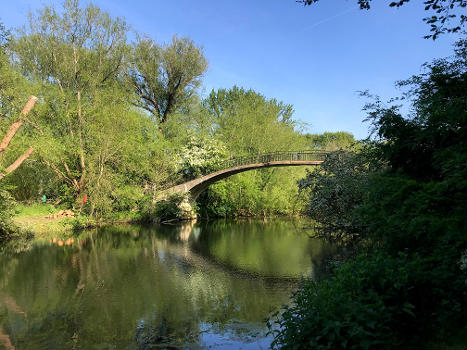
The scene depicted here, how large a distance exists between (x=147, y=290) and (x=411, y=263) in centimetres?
706

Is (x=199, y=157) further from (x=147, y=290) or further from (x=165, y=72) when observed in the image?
(x=147, y=290)

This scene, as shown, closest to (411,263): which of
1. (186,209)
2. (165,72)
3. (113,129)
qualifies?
(113,129)

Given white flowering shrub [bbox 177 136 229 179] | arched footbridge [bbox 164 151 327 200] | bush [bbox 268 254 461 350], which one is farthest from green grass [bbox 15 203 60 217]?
bush [bbox 268 254 461 350]

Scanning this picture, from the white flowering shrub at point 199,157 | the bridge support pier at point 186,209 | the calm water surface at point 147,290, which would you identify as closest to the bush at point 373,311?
the calm water surface at point 147,290

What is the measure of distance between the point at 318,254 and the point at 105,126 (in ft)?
49.6

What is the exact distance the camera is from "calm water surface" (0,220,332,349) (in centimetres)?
688

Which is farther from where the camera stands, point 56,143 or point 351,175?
point 56,143

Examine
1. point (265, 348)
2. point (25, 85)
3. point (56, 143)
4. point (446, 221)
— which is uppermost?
point (25, 85)

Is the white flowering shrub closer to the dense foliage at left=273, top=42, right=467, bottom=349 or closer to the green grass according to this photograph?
the green grass

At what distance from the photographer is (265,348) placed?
6.25 meters

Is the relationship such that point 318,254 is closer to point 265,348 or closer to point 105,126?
point 265,348

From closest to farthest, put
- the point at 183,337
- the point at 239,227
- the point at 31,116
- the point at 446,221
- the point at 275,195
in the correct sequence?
the point at 446,221
the point at 183,337
the point at 31,116
the point at 239,227
the point at 275,195

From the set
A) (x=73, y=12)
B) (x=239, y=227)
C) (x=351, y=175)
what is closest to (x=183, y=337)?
(x=351, y=175)

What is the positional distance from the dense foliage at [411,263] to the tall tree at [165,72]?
24.6 m
